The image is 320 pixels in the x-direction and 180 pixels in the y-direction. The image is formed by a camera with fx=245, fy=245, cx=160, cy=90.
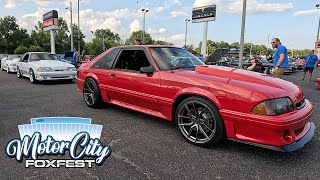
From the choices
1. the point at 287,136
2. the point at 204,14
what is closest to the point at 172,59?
the point at 287,136

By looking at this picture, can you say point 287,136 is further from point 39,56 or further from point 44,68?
point 39,56

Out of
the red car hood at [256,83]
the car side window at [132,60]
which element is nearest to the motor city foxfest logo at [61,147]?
the car side window at [132,60]

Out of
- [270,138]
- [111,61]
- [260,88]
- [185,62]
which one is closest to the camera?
[270,138]

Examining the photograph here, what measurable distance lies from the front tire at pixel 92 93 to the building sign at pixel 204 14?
2077 centimetres

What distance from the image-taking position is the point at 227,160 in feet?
9.43

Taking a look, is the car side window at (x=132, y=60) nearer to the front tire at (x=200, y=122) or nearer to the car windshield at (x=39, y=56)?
the front tire at (x=200, y=122)

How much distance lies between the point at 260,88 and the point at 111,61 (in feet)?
9.38

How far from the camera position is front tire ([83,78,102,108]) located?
16.2ft

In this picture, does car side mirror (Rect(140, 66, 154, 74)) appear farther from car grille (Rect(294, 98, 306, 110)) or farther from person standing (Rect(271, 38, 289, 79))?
person standing (Rect(271, 38, 289, 79))

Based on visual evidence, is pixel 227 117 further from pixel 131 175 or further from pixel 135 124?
pixel 135 124

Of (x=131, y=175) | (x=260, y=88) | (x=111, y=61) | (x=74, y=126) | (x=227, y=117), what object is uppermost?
(x=111, y=61)

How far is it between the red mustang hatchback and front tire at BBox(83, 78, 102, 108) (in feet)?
0.96

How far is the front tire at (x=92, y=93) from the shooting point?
495 centimetres

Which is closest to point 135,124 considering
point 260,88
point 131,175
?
point 131,175
